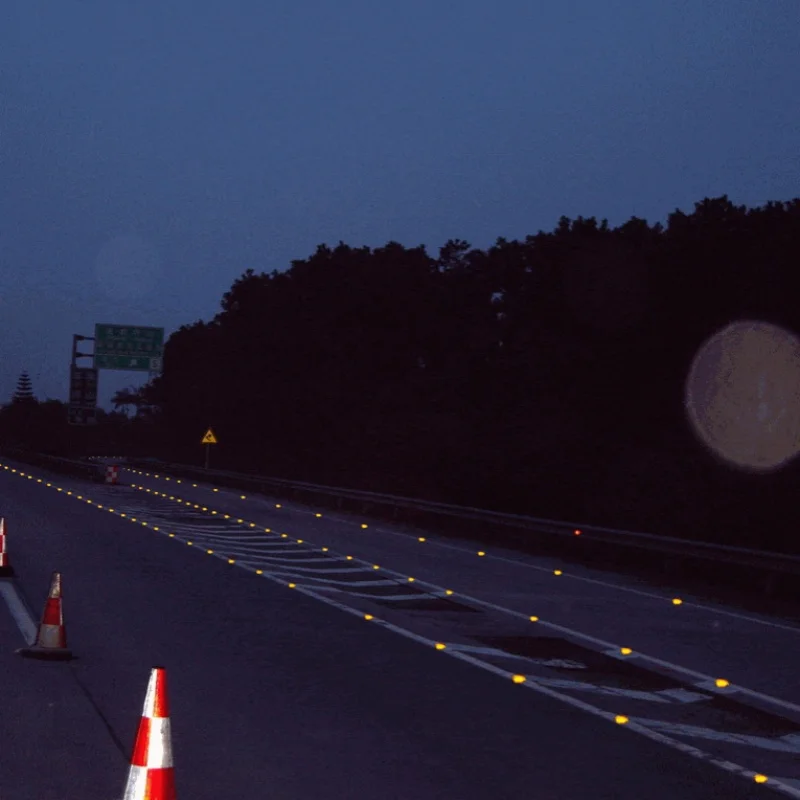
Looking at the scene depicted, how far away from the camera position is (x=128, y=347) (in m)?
62.0

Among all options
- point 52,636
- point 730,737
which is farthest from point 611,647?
point 52,636

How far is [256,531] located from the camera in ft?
101

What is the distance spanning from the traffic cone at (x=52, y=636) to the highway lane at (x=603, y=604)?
19.7ft

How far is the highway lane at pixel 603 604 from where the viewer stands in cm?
1388

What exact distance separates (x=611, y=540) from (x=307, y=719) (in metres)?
16.3

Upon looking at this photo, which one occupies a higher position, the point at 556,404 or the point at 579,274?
the point at 579,274

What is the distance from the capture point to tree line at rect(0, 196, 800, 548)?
34531 millimetres

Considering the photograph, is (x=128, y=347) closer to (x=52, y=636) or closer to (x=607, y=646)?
(x=607, y=646)

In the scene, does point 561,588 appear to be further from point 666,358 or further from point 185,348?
point 185,348

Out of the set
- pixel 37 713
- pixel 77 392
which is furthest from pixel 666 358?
pixel 37 713

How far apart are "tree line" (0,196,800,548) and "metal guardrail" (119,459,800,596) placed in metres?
2.12

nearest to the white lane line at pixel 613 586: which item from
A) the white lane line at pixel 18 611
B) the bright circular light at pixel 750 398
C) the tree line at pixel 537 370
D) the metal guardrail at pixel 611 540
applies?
the metal guardrail at pixel 611 540

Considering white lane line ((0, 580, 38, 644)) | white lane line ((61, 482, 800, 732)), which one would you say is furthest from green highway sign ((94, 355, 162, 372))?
white lane line ((0, 580, 38, 644))

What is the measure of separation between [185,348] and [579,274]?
83044 mm
